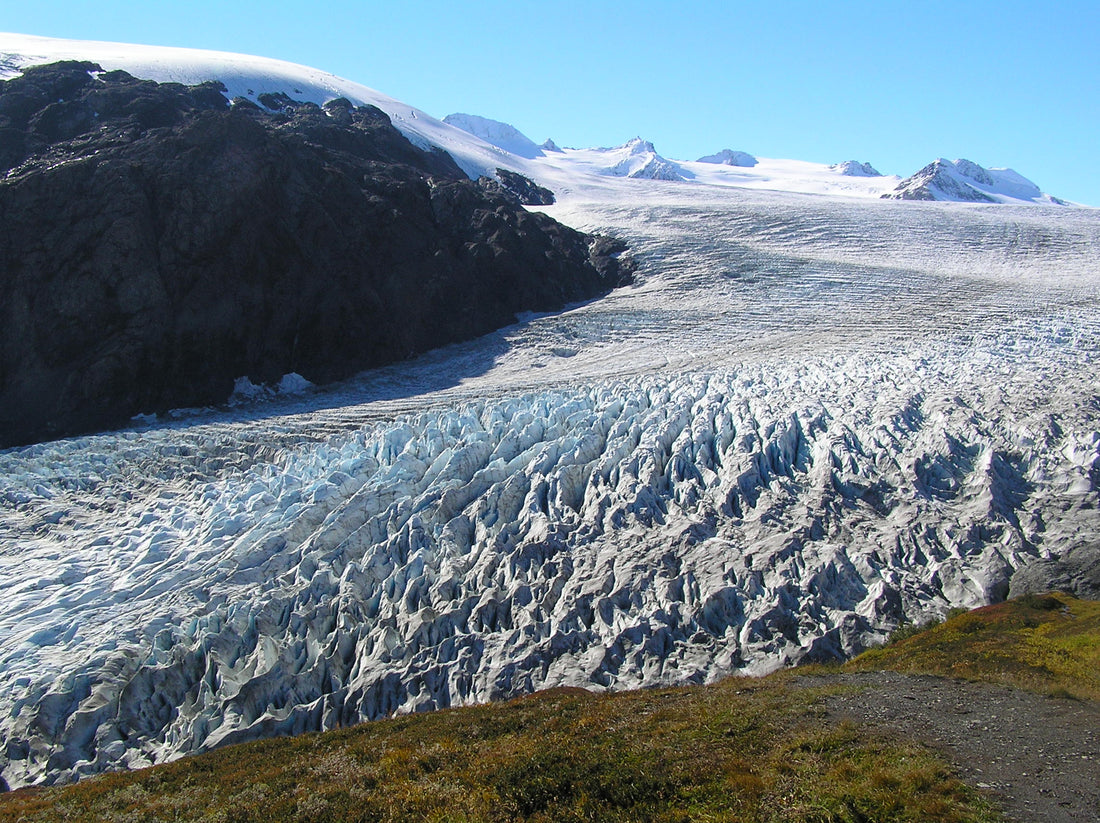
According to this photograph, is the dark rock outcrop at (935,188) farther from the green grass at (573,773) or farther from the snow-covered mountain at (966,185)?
the green grass at (573,773)

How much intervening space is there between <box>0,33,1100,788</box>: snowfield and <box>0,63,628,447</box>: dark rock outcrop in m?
4.64

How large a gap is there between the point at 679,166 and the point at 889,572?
439 feet

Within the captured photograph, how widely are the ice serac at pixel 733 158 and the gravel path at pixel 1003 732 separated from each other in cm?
17223

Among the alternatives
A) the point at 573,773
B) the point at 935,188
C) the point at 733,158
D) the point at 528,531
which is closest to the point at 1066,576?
the point at 528,531

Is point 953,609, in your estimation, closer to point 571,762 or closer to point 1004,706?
point 1004,706

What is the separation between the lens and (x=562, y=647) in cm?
1549

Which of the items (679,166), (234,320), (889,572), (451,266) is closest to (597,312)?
(451,266)

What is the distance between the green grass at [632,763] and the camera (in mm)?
8023

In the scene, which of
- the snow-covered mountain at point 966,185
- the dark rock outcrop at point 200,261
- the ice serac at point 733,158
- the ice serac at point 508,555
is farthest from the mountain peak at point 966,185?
the ice serac at point 508,555

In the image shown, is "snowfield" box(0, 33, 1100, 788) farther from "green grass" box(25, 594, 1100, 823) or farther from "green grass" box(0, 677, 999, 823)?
"green grass" box(0, 677, 999, 823)

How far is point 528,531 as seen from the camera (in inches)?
742

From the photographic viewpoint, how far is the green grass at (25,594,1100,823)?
802 cm

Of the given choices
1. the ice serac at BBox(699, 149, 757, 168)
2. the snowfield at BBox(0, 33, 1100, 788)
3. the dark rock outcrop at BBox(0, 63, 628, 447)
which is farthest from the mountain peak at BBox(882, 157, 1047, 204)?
the snowfield at BBox(0, 33, 1100, 788)

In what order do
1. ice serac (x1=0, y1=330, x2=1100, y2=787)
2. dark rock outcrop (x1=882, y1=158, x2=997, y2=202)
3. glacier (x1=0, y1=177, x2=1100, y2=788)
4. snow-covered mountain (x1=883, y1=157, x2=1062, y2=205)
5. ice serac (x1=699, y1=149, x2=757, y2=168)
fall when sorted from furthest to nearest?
1. ice serac (x1=699, y1=149, x2=757, y2=168)
2. snow-covered mountain (x1=883, y1=157, x2=1062, y2=205)
3. dark rock outcrop (x1=882, y1=158, x2=997, y2=202)
4. glacier (x1=0, y1=177, x2=1100, y2=788)
5. ice serac (x1=0, y1=330, x2=1100, y2=787)
